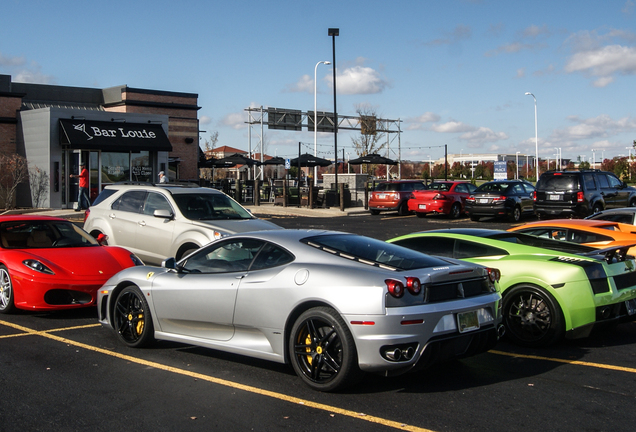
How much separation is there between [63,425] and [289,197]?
2919 cm

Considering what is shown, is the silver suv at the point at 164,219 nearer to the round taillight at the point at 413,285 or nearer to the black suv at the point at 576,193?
the round taillight at the point at 413,285

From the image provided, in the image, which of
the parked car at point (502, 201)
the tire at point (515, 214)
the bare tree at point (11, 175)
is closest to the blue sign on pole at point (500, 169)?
the parked car at point (502, 201)

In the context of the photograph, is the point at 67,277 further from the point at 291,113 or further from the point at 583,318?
the point at 291,113

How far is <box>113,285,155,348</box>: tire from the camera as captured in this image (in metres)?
6.57

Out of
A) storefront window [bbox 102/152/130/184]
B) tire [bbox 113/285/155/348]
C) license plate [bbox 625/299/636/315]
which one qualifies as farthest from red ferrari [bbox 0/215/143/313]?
storefront window [bbox 102/152/130/184]

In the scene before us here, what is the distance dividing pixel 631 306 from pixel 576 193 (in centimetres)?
1594

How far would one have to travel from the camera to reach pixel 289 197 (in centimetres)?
3356

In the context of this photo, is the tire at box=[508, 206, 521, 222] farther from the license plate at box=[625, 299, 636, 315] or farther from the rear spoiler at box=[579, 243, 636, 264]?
the license plate at box=[625, 299, 636, 315]

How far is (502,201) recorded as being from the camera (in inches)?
955

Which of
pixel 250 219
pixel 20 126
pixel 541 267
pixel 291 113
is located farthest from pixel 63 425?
pixel 291 113

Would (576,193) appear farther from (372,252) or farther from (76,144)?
(76,144)

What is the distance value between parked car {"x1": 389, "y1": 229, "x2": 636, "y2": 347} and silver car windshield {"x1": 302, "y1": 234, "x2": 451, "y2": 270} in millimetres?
1507

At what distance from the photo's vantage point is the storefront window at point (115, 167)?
1164 inches

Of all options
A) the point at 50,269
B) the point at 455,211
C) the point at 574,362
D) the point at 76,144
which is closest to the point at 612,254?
the point at 574,362
